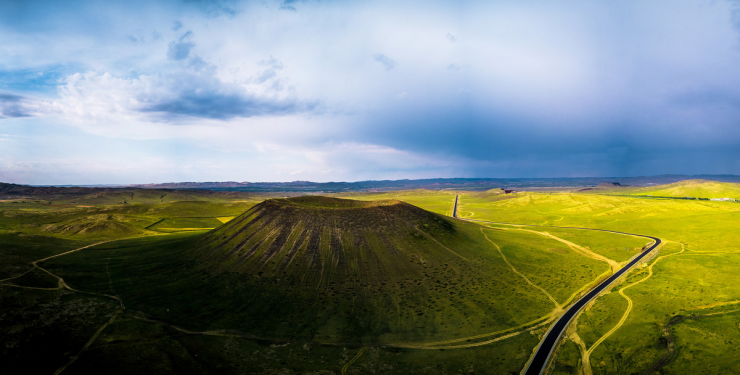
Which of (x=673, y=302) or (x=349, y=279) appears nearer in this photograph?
(x=673, y=302)

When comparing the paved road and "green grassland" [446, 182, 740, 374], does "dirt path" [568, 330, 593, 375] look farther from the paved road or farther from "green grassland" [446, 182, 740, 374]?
the paved road

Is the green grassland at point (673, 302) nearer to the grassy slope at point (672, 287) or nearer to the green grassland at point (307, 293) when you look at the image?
the grassy slope at point (672, 287)

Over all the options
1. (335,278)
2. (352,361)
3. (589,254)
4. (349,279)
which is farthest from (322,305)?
(589,254)

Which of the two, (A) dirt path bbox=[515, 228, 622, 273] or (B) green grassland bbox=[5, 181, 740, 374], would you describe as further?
(A) dirt path bbox=[515, 228, 622, 273]

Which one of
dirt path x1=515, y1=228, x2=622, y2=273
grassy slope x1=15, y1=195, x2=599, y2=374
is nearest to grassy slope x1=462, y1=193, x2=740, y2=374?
dirt path x1=515, y1=228, x2=622, y2=273

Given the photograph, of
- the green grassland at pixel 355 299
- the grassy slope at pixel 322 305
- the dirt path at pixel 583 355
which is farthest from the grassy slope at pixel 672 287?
the grassy slope at pixel 322 305

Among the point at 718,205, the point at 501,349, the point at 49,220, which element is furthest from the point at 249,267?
the point at 718,205

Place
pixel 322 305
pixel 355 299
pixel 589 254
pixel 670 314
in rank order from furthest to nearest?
pixel 589 254, pixel 355 299, pixel 322 305, pixel 670 314

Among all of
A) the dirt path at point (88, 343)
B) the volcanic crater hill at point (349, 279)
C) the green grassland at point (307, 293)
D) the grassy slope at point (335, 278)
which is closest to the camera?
the dirt path at point (88, 343)

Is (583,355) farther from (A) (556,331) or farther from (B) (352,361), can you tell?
(B) (352,361)
